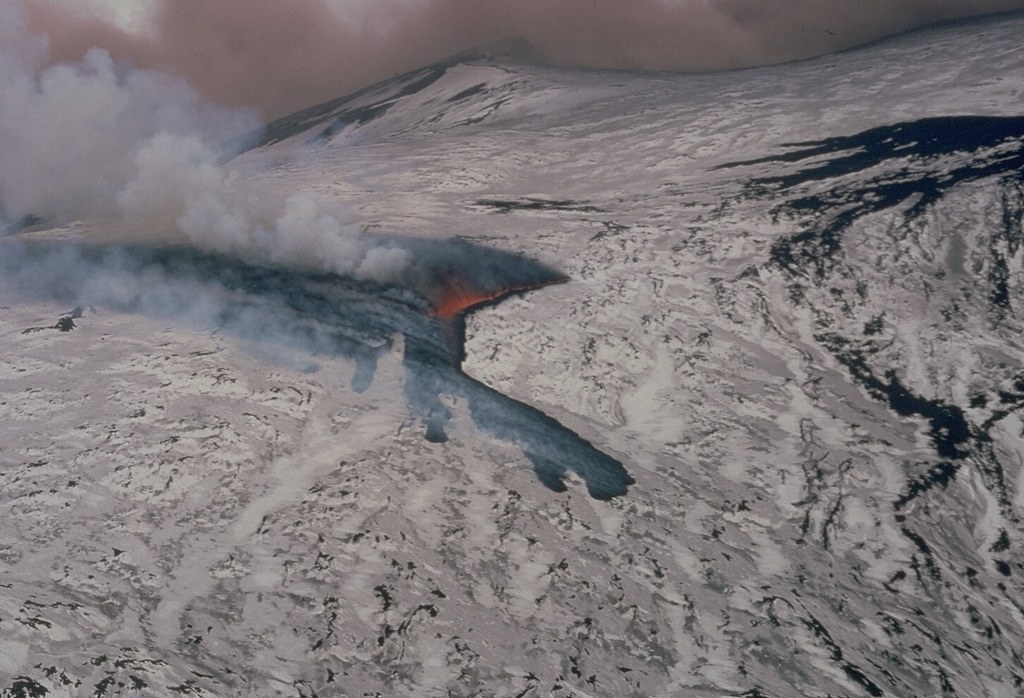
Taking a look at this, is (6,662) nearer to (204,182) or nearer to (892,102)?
(204,182)

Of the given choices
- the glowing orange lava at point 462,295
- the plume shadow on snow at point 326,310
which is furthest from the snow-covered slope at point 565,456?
the glowing orange lava at point 462,295

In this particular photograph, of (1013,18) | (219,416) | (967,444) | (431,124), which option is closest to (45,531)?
(219,416)

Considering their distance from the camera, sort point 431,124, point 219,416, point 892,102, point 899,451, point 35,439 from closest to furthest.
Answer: point 35,439 → point 219,416 → point 899,451 → point 892,102 → point 431,124

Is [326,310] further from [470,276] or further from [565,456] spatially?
[565,456]

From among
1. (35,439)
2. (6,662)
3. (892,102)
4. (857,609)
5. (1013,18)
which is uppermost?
(1013,18)

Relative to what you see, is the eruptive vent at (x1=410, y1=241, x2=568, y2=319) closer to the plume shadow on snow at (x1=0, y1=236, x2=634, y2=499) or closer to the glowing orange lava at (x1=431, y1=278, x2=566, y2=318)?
the glowing orange lava at (x1=431, y1=278, x2=566, y2=318)

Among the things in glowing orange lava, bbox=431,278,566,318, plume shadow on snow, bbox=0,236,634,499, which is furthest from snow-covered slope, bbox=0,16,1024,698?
glowing orange lava, bbox=431,278,566,318
